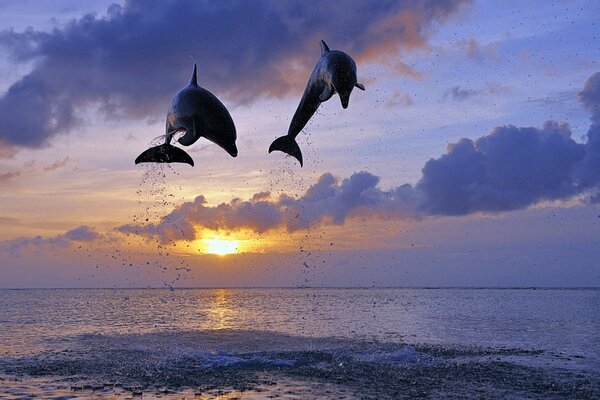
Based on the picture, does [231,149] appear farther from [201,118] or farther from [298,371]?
[298,371]

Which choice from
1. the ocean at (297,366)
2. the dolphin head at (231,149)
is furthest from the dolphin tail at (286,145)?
the ocean at (297,366)

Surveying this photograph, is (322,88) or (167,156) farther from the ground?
(322,88)

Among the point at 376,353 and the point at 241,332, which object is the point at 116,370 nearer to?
the point at 376,353

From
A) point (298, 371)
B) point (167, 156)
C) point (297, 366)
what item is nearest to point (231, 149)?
point (167, 156)

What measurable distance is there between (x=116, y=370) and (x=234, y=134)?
18582 millimetres

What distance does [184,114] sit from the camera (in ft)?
34.7

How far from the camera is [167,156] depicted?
1130 centimetres

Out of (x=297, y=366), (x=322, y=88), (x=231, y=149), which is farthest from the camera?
(x=297, y=366)

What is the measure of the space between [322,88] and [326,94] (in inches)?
7.7

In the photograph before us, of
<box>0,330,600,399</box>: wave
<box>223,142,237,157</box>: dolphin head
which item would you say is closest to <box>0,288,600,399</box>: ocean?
<box>0,330,600,399</box>: wave

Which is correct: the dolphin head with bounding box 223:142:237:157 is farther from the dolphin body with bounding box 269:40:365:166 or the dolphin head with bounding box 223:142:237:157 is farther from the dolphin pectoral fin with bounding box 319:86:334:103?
the dolphin pectoral fin with bounding box 319:86:334:103

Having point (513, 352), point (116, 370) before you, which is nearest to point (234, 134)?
point (116, 370)

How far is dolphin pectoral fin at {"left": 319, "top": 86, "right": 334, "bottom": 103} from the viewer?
31.3ft

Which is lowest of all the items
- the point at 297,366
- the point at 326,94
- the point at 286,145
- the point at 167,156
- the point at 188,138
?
the point at 297,366
